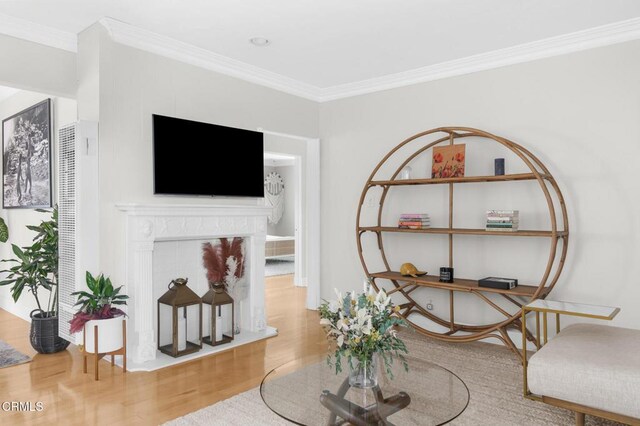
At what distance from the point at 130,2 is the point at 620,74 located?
3.60 meters

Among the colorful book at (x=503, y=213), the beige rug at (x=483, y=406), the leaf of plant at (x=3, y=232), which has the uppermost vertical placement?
the colorful book at (x=503, y=213)

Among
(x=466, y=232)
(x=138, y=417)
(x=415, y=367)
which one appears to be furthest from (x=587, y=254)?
(x=138, y=417)

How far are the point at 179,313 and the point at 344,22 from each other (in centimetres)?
268

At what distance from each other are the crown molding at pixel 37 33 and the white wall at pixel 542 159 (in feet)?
9.11

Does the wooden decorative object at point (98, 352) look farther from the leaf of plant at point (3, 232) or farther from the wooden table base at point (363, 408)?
the leaf of plant at point (3, 232)

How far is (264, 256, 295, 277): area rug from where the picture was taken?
8127mm

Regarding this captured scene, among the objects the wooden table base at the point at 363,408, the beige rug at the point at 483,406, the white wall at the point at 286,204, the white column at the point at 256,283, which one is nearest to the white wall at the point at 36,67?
the white column at the point at 256,283

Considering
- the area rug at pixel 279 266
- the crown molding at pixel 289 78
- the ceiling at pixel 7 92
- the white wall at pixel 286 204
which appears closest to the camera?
the crown molding at pixel 289 78

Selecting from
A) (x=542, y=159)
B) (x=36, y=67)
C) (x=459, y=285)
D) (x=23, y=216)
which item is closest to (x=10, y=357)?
(x=23, y=216)

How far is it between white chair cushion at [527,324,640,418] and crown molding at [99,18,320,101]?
341cm

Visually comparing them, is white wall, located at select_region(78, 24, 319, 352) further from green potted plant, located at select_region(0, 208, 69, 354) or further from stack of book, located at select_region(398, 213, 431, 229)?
stack of book, located at select_region(398, 213, 431, 229)

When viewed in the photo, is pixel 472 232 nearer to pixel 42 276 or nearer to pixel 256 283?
pixel 256 283

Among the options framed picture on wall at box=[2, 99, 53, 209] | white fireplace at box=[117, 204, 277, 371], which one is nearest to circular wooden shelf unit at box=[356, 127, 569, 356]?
white fireplace at box=[117, 204, 277, 371]

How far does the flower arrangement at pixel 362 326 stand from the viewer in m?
2.07
